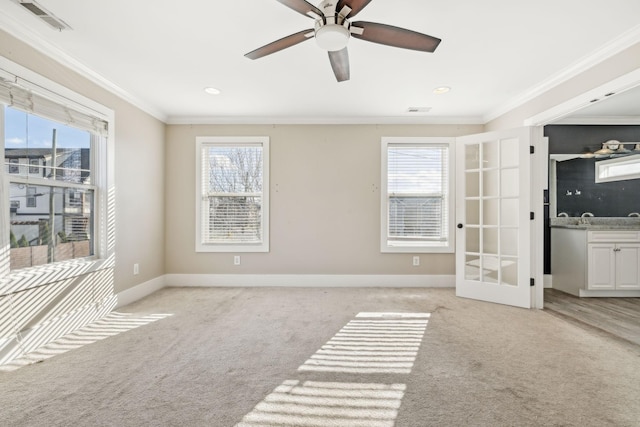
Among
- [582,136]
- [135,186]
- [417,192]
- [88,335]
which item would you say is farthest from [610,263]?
[135,186]

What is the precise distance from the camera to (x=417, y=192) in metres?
4.23

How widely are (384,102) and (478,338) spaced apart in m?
2.77

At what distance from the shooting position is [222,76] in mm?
2961

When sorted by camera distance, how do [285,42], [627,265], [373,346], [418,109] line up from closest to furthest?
[285,42], [373,346], [627,265], [418,109]

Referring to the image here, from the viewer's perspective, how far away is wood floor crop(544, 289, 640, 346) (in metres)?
2.69

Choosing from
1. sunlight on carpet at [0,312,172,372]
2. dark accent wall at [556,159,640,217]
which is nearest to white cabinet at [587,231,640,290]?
dark accent wall at [556,159,640,217]

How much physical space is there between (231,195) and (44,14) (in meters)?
2.57

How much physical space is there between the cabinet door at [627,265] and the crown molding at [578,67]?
2298 mm

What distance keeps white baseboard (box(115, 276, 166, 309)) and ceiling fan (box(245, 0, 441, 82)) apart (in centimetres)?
317

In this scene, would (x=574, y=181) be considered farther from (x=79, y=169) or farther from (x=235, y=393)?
(x=79, y=169)

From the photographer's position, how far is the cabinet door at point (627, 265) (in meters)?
3.71

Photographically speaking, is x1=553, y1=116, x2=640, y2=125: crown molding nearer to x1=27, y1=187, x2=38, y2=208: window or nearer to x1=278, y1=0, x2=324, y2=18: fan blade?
x1=278, y1=0, x2=324, y2=18: fan blade

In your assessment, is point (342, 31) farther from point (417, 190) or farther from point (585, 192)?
point (585, 192)

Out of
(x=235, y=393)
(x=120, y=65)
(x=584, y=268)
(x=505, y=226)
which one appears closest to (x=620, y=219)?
(x=584, y=268)
